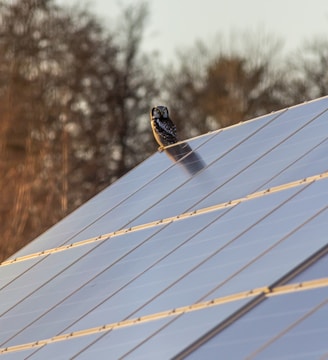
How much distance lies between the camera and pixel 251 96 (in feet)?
205

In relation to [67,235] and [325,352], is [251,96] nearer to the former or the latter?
[67,235]

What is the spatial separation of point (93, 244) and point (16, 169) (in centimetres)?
3929

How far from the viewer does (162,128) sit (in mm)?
22562

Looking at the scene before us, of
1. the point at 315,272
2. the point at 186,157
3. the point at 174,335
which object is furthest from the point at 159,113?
the point at 315,272

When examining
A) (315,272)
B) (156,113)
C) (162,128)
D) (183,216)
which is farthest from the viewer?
(156,113)

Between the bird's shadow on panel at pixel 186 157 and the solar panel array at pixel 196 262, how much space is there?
0.11ft

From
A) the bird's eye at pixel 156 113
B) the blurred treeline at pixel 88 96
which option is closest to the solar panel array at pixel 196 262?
the bird's eye at pixel 156 113

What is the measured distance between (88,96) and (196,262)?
4576 centimetres

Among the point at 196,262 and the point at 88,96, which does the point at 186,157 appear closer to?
the point at 196,262

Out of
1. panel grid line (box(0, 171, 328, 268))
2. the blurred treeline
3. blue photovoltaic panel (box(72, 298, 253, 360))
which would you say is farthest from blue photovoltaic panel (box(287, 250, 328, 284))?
the blurred treeline

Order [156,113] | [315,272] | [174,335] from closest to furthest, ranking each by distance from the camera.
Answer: [315,272] → [174,335] → [156,113]

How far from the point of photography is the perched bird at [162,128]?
73.0 feet

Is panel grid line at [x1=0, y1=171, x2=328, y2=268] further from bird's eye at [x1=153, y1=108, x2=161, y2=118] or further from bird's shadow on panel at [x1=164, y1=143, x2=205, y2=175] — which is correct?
bird's eye at [x1=153, y1=108, x2=161, y2=118]

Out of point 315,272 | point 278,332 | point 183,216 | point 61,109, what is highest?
point 61,109
